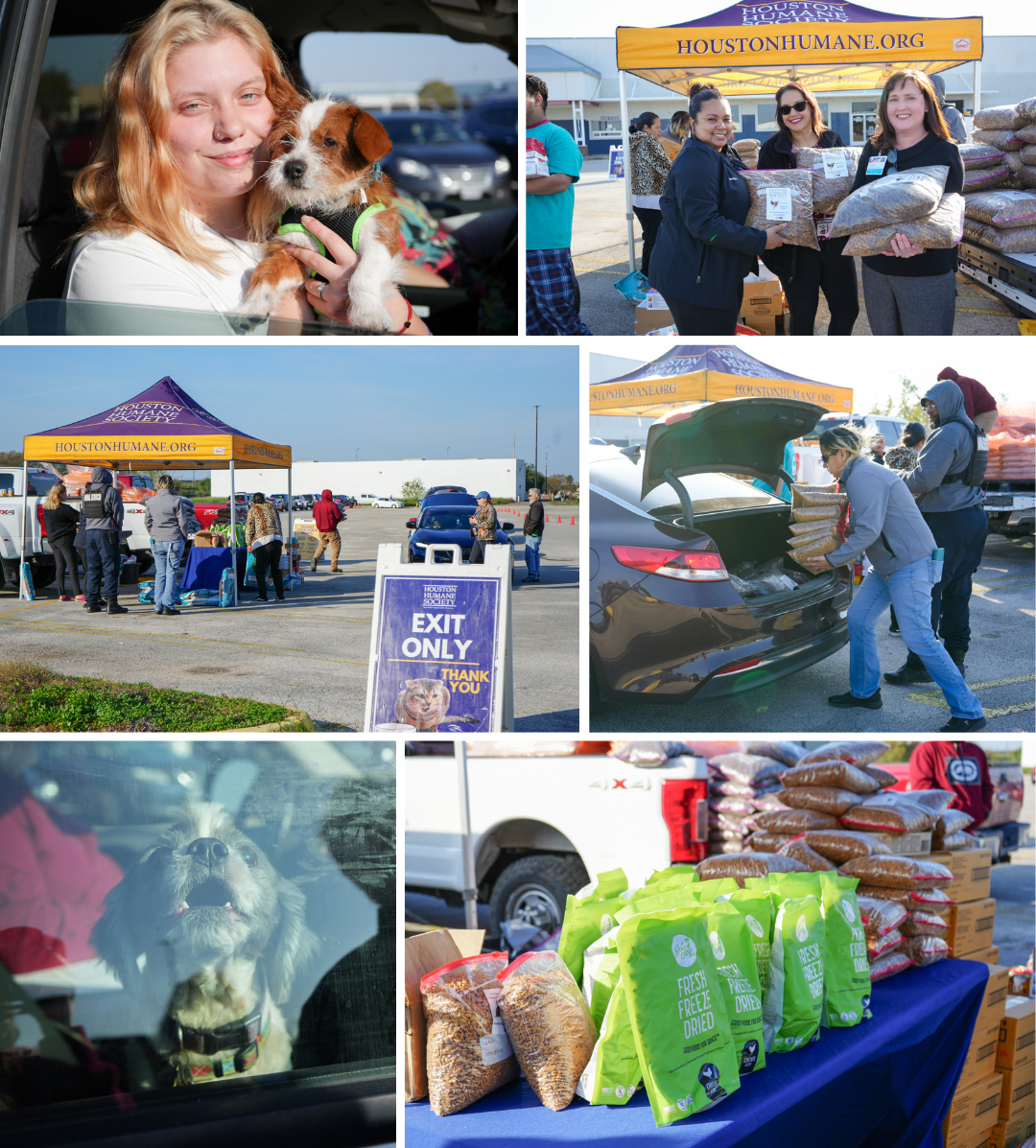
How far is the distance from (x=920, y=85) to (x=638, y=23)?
652 millimetres

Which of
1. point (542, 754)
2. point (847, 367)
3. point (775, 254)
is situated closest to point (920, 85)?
point (775, 254)

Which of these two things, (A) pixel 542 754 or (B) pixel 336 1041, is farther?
(A) pixel 542 754

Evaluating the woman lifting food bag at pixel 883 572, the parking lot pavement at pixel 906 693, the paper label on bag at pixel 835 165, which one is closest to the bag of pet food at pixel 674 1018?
the parking lot pavement at pixel 906 693

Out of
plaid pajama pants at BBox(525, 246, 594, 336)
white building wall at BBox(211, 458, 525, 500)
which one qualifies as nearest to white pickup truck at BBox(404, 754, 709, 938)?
white building wall at BBox(211, 458, 525, 500)

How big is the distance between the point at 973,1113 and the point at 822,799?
96 centimetres

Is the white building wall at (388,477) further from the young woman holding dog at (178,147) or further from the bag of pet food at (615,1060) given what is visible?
the bag of pet food at (615,1060)

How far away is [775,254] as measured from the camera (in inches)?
77.9

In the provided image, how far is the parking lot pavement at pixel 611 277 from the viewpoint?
1.95 metres

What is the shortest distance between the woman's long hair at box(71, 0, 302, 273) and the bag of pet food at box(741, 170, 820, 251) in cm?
107

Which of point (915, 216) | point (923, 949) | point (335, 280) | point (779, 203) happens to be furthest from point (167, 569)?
point (923, 949)

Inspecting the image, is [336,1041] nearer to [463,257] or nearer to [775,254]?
[463,257]

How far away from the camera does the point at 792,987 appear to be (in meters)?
1.85

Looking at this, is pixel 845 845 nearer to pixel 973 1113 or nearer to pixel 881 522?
pixel 973 1113

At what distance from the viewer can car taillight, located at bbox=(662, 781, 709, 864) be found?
10.0 ft
